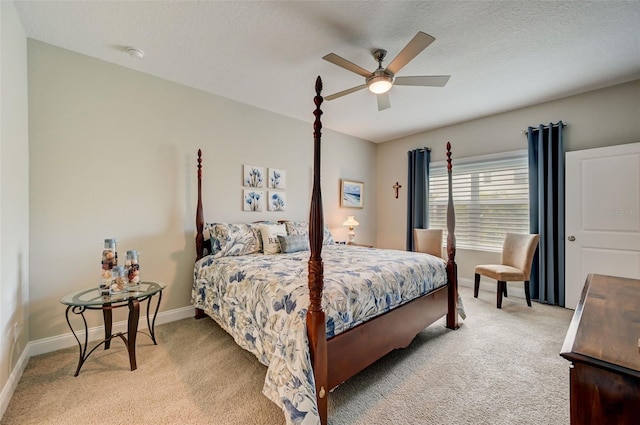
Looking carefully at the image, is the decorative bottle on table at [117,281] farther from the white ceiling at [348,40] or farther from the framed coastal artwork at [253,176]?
the white ceiling at [348,40]

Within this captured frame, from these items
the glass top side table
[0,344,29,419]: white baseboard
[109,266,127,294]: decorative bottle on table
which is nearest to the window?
the glass top side table

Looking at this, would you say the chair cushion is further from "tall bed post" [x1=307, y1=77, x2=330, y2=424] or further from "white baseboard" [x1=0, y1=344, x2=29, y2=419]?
"white baseboard" [x1=0, y1=344, x2=29, y2=419]

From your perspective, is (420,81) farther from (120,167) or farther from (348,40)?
(120,167)

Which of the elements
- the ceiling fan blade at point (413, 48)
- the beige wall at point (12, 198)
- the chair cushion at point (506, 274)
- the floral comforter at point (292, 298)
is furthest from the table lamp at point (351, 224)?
the beige wall at point (12, 198)

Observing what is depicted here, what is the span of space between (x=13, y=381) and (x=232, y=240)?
71.1 inches

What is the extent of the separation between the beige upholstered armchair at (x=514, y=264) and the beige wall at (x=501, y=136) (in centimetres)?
40

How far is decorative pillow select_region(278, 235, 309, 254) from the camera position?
3166mm

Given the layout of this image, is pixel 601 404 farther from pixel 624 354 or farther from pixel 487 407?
pixel 487 407

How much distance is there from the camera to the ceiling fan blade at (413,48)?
1.87 m

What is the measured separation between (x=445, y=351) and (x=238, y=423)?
175 centimetres

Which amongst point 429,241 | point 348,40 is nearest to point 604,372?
point 348,40

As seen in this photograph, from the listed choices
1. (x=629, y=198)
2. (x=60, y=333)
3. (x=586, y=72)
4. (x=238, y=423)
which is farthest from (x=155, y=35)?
(x=629, y=198)

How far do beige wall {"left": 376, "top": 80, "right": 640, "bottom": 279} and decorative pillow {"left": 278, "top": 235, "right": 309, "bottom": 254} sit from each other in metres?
2.56

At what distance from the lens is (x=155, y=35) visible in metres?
2.29
